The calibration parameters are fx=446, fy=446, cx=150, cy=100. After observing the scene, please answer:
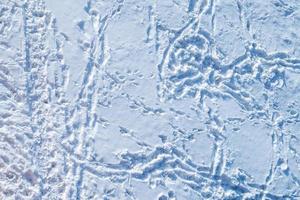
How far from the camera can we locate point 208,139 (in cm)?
253

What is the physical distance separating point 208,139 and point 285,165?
0.46 m

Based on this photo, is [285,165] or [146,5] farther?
[146,5]

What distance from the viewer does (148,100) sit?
2.56 m

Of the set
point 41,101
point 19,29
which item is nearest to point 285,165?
point 41,101

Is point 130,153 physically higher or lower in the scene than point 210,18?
lower

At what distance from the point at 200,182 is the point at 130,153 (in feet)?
1.36

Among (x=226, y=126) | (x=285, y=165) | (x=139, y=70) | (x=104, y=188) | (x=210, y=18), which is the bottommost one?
(x=104, y=188)

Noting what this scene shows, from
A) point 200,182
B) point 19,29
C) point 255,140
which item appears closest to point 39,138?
point 19,29

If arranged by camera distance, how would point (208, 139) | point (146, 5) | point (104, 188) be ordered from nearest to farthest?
1. point (104, 188)
2. point (208, 139)
3. point (146, 5)

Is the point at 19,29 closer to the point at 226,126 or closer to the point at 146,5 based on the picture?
the point at 146,5

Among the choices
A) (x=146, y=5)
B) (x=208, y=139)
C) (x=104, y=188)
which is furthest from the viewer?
(x=146, y=5)

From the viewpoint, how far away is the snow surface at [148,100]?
2.38m

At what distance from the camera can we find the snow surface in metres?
2.38

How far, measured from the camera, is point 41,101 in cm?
246
